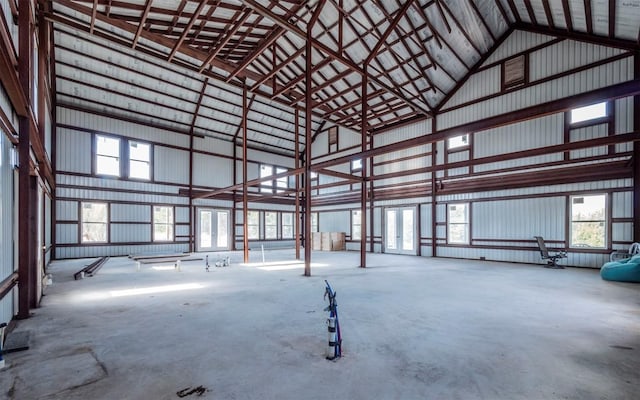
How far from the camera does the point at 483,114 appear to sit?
40.8 ft

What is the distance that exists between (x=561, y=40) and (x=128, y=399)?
14.7 meters

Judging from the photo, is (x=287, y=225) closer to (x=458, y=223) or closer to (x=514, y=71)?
(x=458, y=223)

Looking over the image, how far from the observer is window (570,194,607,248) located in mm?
9641

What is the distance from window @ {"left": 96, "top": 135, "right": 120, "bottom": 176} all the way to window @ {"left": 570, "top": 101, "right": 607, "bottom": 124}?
18.8 meters

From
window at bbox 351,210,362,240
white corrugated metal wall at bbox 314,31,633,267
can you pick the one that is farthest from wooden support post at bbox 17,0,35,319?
window at bbox 351,210,362,240

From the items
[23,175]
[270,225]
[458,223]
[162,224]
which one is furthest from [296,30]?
[270,225]

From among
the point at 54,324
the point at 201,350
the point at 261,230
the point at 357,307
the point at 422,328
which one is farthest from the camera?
the point at 261,230

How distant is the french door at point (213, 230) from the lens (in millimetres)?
16828

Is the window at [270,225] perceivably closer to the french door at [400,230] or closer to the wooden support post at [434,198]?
the french door at [400,230]

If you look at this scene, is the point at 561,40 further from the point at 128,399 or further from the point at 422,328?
the point at 128,399

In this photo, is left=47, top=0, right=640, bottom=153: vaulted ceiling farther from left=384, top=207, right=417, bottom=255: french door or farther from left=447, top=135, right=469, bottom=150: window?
left=384, top=207, right=417, bottom=255: french door

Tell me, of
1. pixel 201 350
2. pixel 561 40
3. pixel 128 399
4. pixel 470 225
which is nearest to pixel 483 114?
pixel 561 40

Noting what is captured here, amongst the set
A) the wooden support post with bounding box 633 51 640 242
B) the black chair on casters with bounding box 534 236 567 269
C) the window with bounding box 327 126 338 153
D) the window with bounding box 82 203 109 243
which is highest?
the window with bounding box 327 126 338 153

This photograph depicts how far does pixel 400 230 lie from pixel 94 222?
14.6 m
